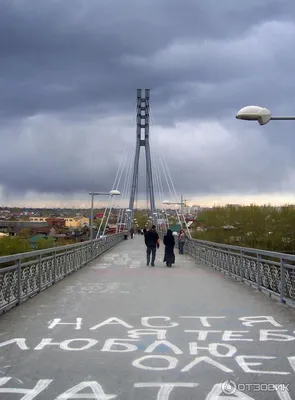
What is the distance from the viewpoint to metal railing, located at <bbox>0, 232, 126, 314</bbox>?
10312mm

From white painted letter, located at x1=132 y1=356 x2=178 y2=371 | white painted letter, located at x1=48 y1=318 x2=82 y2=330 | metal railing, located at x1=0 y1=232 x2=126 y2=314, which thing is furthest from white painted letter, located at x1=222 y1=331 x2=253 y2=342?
metal railing, located at x1=0 y1=232 x2=126 y2=314

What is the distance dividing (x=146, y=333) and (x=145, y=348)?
3.28ft

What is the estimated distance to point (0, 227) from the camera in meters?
97.6

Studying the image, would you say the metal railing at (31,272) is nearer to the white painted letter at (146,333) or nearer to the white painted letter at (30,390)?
the white painted letter at (146,333)

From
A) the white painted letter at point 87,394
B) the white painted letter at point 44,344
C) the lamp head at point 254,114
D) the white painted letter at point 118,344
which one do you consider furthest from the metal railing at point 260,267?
the white painted letter at point 87,394

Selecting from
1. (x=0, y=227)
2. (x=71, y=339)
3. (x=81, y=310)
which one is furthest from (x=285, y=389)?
(x=0, y=227)

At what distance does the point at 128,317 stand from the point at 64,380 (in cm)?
396

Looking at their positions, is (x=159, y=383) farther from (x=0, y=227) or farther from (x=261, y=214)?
(x=0, y=227)

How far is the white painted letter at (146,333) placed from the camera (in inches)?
311

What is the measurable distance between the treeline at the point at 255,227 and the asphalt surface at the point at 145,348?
5535cm

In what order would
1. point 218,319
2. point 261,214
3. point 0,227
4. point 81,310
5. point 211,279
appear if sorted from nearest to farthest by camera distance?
point 218,319 → point 81,310 → point 211,279 → point 261,214 → point 0,227

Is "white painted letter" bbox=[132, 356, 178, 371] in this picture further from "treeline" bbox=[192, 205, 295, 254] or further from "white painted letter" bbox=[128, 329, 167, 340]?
"treeline" bbox=[192, 205, 295, 254]

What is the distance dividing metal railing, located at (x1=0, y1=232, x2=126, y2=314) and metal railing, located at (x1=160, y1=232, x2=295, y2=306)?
534 cm

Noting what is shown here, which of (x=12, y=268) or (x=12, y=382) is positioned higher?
(x=12, y=268)
